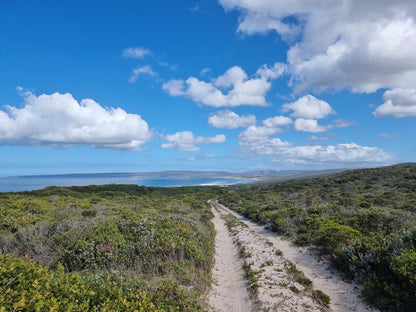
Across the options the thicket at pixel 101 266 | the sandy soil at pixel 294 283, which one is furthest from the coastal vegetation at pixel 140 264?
the sandy soil at pixel 294 283

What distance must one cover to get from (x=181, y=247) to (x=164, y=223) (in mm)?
2688

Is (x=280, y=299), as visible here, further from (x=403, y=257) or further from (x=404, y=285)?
(x=403, y=257)

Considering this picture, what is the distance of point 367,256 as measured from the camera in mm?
6801

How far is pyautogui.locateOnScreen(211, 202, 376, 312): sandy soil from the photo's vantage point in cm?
594

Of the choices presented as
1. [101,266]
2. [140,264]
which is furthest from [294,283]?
[101,266]

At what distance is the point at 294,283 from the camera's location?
7.21m

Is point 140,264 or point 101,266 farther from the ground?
point 101,266

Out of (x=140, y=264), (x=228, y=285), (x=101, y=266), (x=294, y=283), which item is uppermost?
(x=101, y=266)

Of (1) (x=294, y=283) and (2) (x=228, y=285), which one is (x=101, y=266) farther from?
(1) (x=294, y=283)

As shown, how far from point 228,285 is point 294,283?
7.73 feet

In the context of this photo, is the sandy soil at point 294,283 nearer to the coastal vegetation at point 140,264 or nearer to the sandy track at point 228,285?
the coastal vegetation at point 140,264

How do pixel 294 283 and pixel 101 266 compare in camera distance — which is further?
pixel 294 283

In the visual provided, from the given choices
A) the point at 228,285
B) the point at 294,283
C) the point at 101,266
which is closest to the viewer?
the point at 101,266

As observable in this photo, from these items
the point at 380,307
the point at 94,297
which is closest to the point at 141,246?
the point at 94,297
